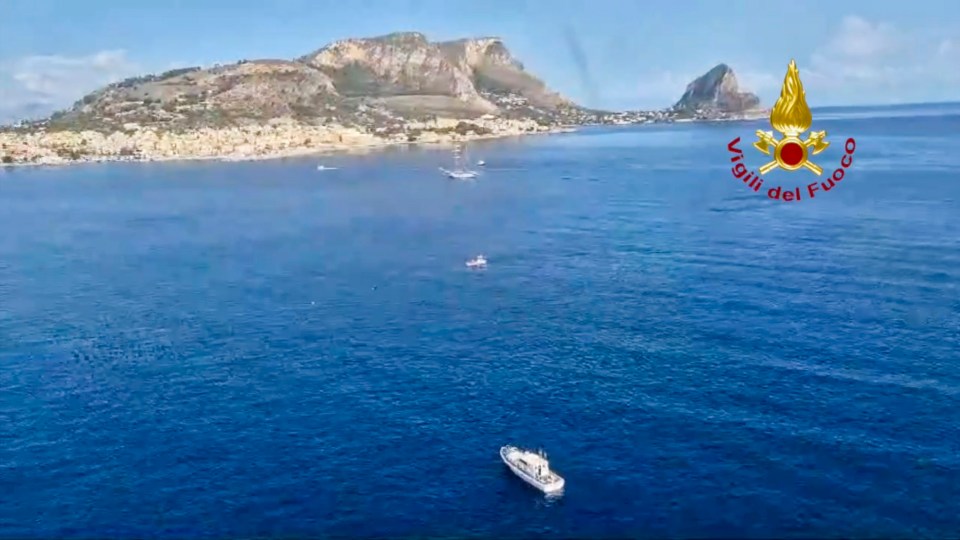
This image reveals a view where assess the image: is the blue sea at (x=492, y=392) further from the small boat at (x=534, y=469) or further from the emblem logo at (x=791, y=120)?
the emblem logo at (x=791, y=120)

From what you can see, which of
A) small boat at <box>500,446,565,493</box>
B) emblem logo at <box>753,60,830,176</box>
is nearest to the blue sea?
small boat at <box>500,446,565,493</box>

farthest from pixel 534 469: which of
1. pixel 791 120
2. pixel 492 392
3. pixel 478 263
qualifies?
pixel 478 263

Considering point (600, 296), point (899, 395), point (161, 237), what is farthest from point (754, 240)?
point (161, 237)

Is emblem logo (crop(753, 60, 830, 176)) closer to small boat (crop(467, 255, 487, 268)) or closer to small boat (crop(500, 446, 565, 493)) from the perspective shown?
small boat (crop(500, 446, 565, 493))

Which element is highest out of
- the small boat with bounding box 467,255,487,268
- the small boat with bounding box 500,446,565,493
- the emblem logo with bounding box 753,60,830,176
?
the emblem logo with bounding box 753,60,830,176

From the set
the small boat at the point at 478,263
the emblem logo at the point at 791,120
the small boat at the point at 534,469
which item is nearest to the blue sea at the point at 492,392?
the small boat at the point at 534,469

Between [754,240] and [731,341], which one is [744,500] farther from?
[754,240]

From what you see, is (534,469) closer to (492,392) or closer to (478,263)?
(492,392)
